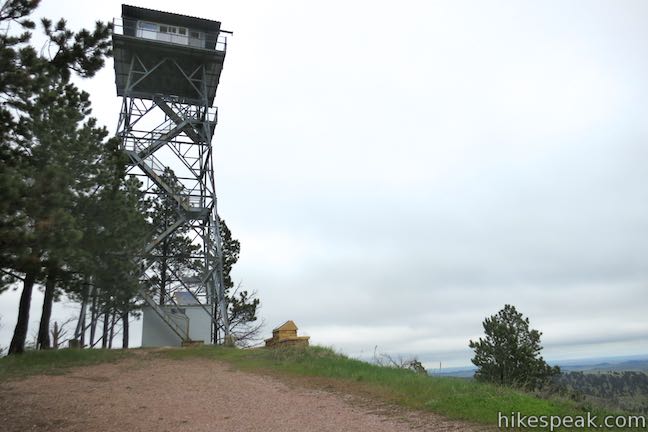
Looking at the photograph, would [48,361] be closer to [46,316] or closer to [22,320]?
[22,320]

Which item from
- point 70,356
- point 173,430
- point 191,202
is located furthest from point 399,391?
point 191,202

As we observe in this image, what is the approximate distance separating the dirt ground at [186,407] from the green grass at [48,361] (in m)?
0.87

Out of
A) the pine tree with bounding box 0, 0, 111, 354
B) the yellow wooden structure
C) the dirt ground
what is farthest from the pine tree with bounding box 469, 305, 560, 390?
the pine tree with bounding box 0, 0, 111, 354

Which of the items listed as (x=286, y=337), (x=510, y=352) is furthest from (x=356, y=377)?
(x=510, y=352)

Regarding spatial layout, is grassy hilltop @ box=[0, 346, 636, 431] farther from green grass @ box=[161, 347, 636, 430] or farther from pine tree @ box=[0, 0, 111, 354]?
pine tree @ box=[0, 0, 111, 354]

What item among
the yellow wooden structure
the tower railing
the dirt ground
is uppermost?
the tower railing

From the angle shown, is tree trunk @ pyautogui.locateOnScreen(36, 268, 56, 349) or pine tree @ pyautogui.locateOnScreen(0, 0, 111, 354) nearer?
pine tree @ pyautogui.locateOnScreen(0, 0, 111, 354)

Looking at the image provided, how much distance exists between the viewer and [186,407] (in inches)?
371

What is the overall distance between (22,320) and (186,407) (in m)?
11.2

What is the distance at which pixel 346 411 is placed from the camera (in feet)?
29.6

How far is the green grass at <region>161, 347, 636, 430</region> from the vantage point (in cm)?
834

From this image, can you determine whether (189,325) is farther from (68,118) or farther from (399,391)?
(399,391)

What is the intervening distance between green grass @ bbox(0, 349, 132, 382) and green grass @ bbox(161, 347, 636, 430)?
258 cm

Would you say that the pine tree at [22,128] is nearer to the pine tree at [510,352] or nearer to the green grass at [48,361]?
the green grass at [48,361]
